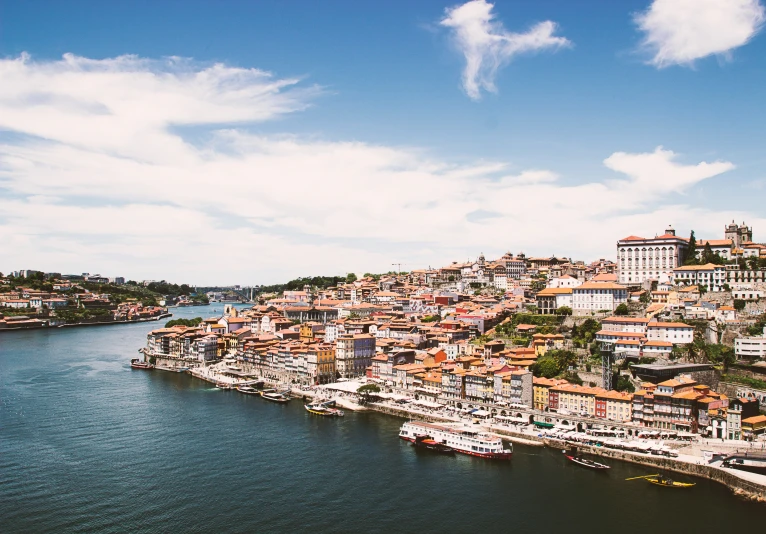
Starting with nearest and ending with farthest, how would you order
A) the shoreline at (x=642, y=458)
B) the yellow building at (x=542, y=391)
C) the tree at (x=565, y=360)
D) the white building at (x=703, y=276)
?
the shoreline at (x=642, y=458) < the yellow building at (x=542, y=391) < the tree at (x=565, y=360) < the white building at (x=703, y=276)

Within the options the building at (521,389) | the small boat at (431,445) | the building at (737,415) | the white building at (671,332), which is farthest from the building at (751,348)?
the small boat at (431,445)

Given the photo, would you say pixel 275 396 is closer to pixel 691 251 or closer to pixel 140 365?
pixel 140 365

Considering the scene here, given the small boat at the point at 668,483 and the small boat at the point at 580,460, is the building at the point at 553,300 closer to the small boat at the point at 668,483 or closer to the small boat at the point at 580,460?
the small boat at the point at 580,460

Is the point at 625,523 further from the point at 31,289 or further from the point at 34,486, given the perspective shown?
the point at 31,289

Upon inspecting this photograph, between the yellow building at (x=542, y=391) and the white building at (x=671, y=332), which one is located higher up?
the white building at (x=671, y=332)

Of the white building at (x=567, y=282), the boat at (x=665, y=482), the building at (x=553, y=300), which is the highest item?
the white building at (x=567, y=282)

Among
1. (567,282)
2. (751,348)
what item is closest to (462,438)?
(751,348)

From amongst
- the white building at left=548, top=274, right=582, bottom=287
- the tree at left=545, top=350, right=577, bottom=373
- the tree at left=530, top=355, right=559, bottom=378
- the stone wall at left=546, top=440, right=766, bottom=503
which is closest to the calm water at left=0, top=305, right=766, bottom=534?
the stone wall at left=546, top=440, right=766, bottom=503
